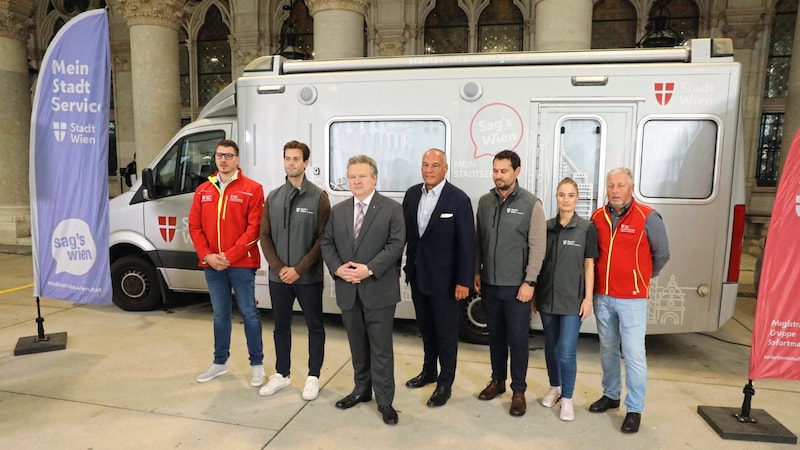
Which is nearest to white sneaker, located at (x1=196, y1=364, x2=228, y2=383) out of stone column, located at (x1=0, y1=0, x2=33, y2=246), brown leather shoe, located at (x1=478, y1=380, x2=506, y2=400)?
brown leather shoe, located at (x1=478, y1=380, x2=506, y2=400)

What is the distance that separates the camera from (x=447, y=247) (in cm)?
371

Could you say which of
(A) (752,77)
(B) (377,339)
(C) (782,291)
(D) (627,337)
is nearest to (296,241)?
(B) (377,339)

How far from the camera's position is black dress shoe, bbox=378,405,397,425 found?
361 centimetres

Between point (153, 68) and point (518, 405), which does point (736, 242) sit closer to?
point (518, 405)

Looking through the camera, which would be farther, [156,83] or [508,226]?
[156,83]

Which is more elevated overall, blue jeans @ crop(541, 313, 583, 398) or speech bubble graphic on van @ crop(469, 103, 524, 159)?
speech bubble graphic on van @ crop(469, 103, 524, 159)

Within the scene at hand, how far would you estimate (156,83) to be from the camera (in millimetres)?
10945

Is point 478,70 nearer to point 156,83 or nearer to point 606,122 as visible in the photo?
point 606,122

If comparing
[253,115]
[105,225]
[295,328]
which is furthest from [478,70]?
[105,225]

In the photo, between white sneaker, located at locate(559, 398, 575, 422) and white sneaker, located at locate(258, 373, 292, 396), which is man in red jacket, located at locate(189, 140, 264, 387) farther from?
white sneaker, located at locate(559, 398, 575, 422)

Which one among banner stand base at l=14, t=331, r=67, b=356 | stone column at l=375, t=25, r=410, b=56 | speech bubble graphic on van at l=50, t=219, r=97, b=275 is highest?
stone column at l=375, t=25, r=410, b=56

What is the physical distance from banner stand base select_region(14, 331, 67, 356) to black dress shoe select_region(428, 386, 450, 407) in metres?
3.95

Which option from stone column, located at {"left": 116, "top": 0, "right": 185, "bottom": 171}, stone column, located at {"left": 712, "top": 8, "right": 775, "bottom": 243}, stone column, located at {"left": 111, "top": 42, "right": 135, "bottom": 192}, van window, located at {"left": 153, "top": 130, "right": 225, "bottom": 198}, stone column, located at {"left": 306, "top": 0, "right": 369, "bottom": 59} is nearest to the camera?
van window, located at {"left": 153, "top": 130, "right": 225, "bottom": 198}

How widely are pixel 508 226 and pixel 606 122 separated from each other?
178 centimetres
